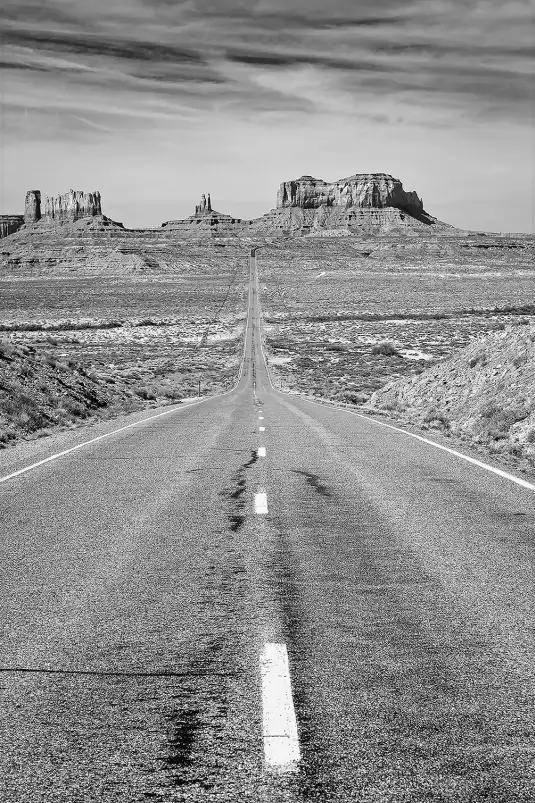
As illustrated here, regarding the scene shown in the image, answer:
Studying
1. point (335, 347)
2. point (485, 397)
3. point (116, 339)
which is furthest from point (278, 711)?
point (116, 339)

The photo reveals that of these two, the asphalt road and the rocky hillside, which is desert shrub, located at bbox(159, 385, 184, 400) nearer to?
the rocky hillside

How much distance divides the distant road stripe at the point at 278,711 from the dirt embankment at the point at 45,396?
13853 millimetres

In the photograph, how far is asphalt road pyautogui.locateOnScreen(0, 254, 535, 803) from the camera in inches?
132

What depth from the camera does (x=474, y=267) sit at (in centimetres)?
15312

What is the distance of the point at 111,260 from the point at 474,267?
255 ft

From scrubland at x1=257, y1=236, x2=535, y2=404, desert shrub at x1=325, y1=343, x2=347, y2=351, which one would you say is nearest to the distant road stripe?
scrubland at x1=257, y1=236, x2=535, y2=404

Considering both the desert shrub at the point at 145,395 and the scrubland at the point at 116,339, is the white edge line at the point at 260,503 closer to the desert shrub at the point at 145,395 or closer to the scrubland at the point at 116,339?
the scrubland at the point at 116,339

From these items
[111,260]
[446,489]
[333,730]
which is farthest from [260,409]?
[111,260]

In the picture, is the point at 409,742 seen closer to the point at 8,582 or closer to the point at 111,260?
the point at 8,582

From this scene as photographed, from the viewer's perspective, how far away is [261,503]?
984cm

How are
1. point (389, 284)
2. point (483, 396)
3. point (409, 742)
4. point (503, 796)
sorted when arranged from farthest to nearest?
point (389, 284) → point (483, 396) → point (409, 742) → point (503, 796)

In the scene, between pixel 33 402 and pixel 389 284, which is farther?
pixel 389 284

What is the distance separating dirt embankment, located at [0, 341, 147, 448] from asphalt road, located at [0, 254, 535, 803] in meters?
10.3

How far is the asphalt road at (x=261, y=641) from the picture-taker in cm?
336
